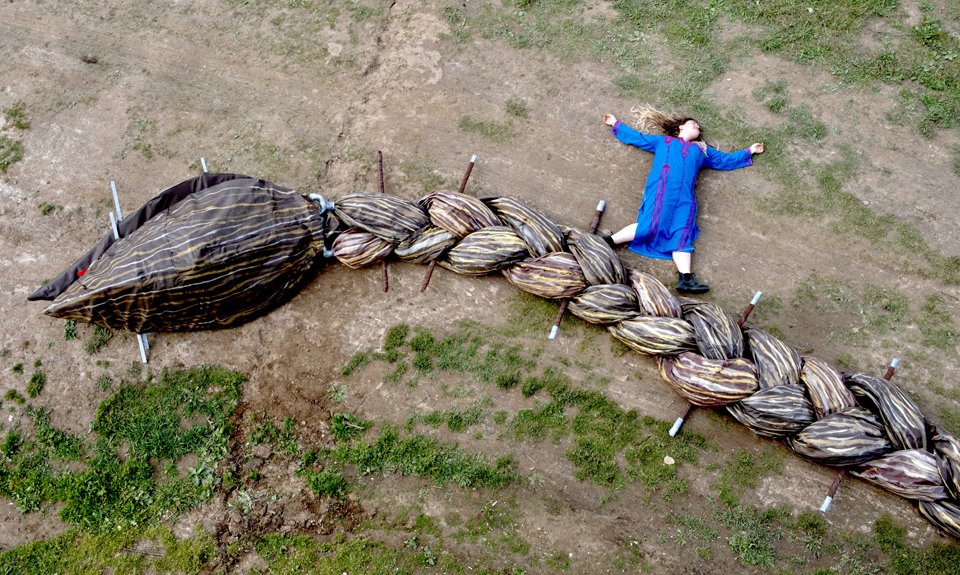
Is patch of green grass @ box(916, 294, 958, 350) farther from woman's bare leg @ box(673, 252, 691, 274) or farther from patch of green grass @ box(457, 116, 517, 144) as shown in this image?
→ patch of green grass @ box(457, 116, 517, 144)

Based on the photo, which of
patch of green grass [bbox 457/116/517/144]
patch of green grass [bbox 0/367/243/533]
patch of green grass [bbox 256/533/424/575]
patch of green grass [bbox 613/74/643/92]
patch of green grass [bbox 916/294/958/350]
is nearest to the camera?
patch of green grass [bbox 256/533/424/575]

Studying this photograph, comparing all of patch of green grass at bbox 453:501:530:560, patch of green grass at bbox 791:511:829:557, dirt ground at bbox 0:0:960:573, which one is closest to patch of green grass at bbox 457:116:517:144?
dirt ground at bbox 0:0:960:573

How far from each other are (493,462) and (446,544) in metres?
0.63

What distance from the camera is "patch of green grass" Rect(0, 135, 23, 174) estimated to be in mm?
6699

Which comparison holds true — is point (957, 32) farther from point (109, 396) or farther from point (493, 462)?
point (109, 396)

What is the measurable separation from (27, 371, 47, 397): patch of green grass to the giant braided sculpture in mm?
559

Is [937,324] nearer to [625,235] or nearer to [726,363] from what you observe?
[726,363]

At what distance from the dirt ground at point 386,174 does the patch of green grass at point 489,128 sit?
0.26ft

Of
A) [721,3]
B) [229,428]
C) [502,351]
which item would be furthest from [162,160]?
[721,3]

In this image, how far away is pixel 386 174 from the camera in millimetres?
6516

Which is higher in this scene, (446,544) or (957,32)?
(957,32)

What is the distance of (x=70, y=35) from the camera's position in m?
7.38

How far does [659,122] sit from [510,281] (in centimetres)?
201

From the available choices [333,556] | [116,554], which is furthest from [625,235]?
[116,554]
